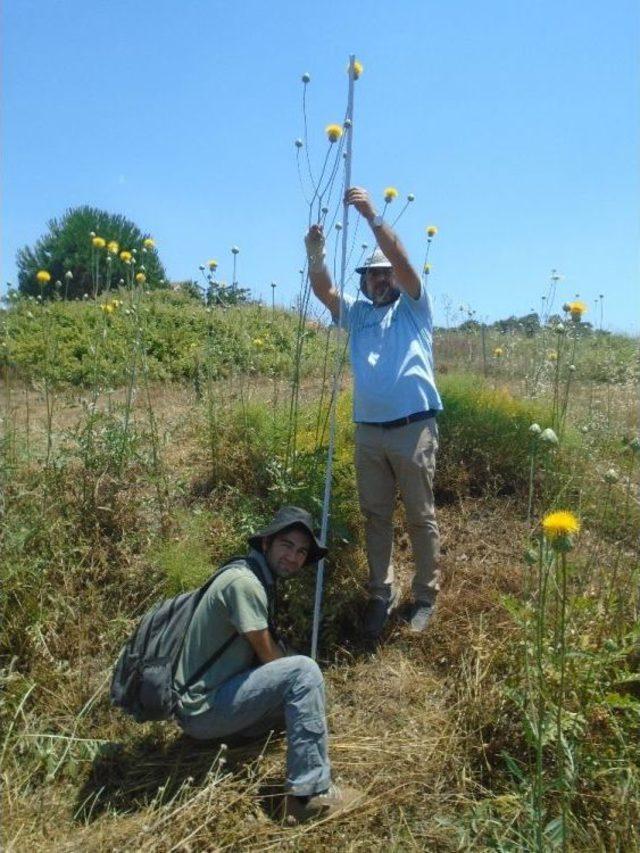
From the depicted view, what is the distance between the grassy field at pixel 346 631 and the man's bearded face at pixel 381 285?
39 centimetres

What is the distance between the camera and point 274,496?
384cm

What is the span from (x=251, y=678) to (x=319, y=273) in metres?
1.88

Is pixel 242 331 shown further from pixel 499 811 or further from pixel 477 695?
pixel 499 811

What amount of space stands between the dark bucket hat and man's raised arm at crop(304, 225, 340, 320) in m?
1.16

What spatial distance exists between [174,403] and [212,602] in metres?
3.45

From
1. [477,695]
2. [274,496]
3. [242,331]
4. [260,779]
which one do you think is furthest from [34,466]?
[477,695]

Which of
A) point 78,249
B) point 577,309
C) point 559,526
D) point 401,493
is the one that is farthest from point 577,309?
point 78,249

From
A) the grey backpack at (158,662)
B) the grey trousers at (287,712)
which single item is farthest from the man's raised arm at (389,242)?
the grey trousers at (287,712)

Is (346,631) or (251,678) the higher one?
(251,678)

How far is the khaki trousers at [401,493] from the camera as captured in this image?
3.38 metres

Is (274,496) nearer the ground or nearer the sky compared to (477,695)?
nearer the sky

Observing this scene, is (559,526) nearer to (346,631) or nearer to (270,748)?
(270,748)

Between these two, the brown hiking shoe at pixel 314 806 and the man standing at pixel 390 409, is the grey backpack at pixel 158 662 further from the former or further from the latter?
the man standing at pixel 390 409

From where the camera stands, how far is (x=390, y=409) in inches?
132
